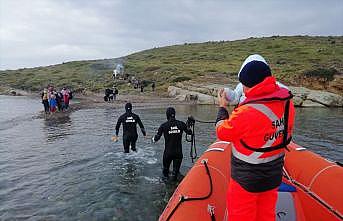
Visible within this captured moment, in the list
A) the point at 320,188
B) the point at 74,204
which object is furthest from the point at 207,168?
the point at 74,204

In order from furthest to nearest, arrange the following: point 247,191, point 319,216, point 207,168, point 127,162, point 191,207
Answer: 1. point 127,162
2. point 207,168
3. point 319,216
4. point 191,207
5. point 247,191

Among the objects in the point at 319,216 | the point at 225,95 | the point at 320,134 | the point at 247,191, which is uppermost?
the point at 225,95

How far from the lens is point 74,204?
8047mm

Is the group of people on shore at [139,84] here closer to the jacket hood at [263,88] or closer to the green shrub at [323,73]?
the green shrub at [323,73]

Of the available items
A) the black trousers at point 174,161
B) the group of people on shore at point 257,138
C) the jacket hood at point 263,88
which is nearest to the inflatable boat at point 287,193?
the group of people on shore at point 257,138

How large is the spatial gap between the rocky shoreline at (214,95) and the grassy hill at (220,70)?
2.96 m

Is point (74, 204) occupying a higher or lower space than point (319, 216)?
lower

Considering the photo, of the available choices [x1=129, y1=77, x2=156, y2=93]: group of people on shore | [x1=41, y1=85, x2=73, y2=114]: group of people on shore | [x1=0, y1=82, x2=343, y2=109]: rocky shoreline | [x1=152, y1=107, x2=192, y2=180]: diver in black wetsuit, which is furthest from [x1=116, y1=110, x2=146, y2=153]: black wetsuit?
[x1=129, y1=77, x2=156, y2=93]: group of people on shore

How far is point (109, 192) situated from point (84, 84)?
56.5 meters

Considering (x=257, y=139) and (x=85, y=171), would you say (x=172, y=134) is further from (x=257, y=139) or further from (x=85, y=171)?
(x=257, y=139)

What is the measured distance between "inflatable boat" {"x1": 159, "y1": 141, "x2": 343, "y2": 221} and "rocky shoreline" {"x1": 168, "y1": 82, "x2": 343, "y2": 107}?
1076 inches

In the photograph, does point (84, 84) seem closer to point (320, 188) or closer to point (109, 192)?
point (109, 192)

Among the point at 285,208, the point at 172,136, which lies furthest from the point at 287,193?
the point at 172,136

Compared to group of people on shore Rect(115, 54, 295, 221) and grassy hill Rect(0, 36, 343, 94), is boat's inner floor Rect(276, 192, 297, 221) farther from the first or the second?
grassy hill Rect(0, 36, 343, 94)
